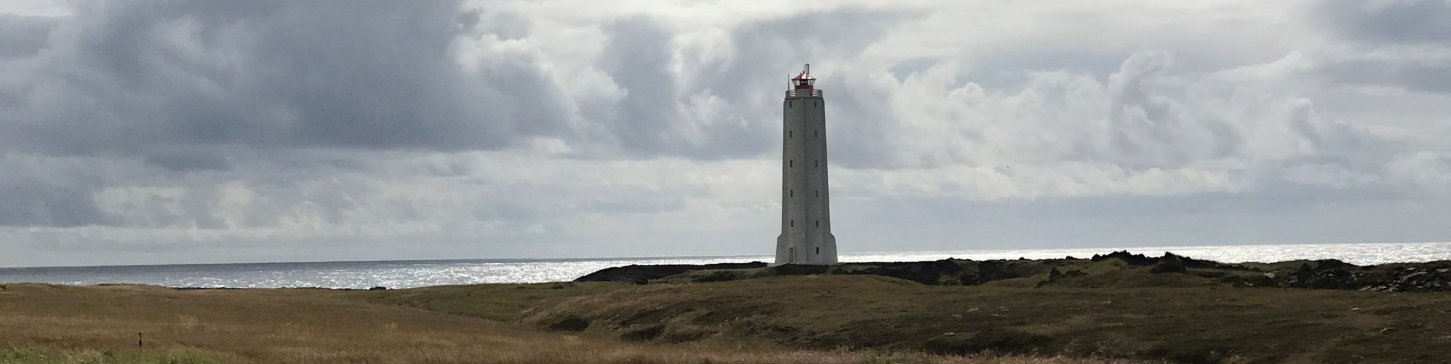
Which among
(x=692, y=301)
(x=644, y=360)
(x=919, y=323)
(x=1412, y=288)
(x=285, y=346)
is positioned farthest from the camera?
(x=692, y=301)

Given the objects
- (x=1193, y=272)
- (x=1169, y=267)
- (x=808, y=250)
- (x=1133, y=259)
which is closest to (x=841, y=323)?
(x=1169, y=267)

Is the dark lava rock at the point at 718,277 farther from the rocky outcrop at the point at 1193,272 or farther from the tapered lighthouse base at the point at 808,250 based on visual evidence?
the tapered lighthouse base at the point at 808,250

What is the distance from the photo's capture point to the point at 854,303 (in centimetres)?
5172

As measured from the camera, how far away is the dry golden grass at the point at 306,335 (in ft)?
108

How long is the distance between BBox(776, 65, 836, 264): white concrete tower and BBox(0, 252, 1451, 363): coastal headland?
80.4ft

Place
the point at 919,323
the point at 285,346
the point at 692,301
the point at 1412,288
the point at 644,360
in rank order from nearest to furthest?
the point at 644,360
the point at 285,346
the point at 919,323
the point at 1412,288
the point at 692,301

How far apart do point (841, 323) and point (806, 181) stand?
5008 cm

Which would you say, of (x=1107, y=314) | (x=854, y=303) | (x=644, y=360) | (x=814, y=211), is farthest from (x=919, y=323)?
(x=814, y=211)

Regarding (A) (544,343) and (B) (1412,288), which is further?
(B) (1412,288)

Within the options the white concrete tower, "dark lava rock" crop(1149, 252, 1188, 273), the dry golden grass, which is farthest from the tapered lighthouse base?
"dark lava rock" crop(1149, 252, 1188, 273)

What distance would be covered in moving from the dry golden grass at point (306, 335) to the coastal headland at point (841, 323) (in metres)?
0.12

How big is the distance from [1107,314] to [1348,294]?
893 centimetres

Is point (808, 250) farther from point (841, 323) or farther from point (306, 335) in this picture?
point (306, 335)

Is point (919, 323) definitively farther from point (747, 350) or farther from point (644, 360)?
point (644, 360)
